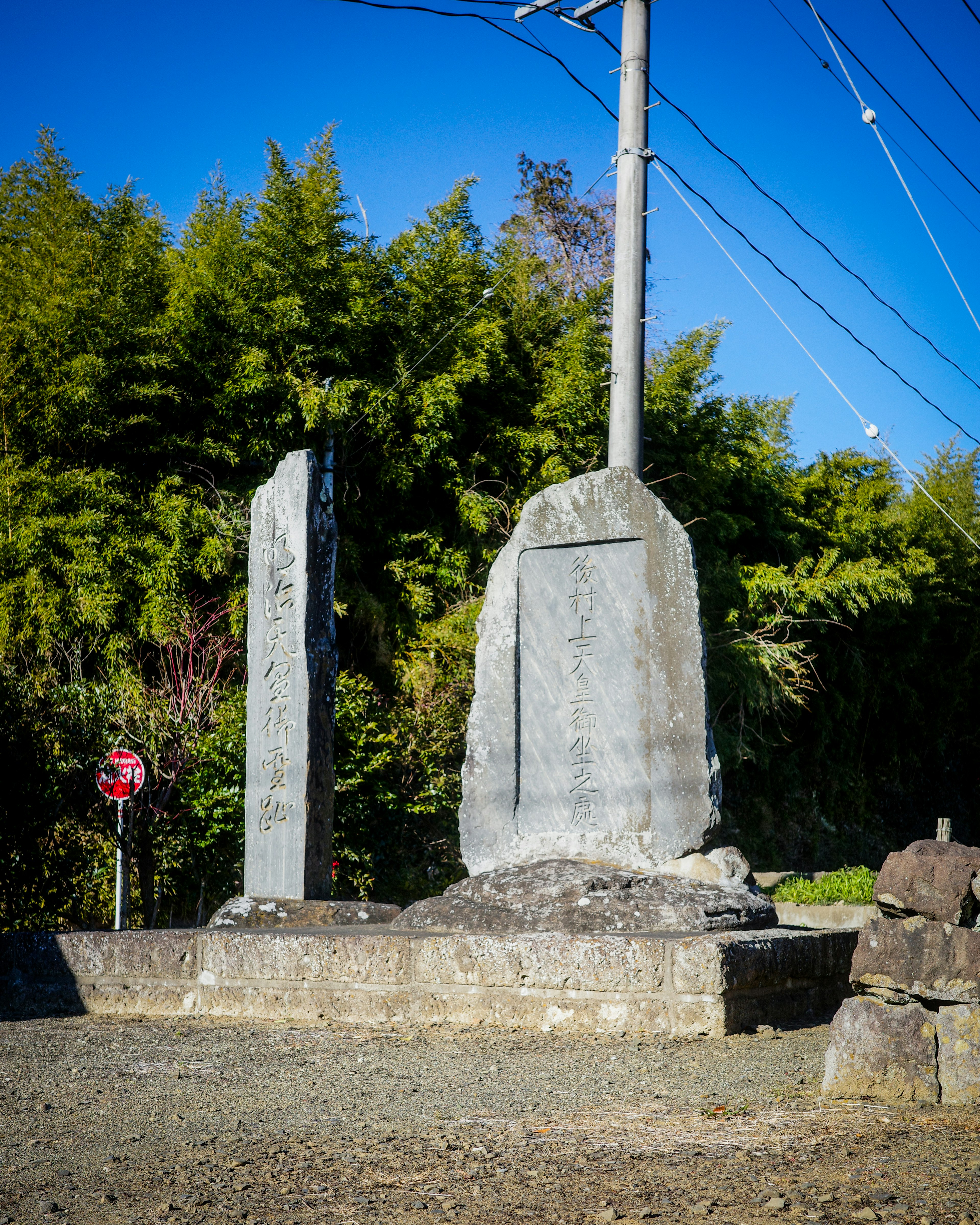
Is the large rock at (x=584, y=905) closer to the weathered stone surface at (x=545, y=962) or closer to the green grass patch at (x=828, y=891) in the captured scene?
the weathered stone surface at (x=545, y=962)

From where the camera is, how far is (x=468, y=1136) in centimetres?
262

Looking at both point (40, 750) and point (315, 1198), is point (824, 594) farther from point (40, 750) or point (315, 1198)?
point (315, 1198)

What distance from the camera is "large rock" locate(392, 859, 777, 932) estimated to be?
4.34 metres

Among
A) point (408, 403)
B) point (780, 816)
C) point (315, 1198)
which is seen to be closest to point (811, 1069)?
point (315, 1198)

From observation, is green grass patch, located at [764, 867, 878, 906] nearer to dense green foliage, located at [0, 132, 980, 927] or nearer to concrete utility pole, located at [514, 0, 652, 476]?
dense green foliage, located at [0, 132, 980, 927]

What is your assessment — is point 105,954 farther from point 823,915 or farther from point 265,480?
point 823,915

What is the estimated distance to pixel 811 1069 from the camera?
10.9 ft

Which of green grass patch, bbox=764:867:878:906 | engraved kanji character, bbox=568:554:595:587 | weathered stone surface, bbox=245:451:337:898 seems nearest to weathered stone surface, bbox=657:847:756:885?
engraved kanji character, bbox=568:554:595:587

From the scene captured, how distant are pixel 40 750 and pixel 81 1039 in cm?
352

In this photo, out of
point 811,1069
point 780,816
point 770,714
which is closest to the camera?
point 811,1069

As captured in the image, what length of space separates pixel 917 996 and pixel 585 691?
2.60 m

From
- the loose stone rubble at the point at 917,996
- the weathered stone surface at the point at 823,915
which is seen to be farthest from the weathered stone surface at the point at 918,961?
the weathered stone surface at the point at 823,915

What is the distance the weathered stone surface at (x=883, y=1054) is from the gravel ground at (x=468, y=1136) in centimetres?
8

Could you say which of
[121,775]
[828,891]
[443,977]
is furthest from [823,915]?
[121,775]
